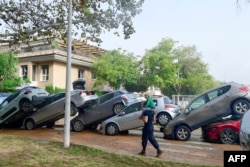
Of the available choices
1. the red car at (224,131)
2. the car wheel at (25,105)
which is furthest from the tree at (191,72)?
the red car at (224,131)

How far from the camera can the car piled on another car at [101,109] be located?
14.9 m

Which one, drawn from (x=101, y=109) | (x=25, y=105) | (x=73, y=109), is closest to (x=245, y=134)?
(x=101, y=109)

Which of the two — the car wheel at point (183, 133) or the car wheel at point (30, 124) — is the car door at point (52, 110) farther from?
the car wheel at point (183, 133)

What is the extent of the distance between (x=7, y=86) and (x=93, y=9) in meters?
21.6

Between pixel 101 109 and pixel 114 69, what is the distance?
23173 millimetres

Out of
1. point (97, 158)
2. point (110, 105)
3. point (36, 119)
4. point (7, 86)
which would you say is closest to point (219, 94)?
point (110, 105)

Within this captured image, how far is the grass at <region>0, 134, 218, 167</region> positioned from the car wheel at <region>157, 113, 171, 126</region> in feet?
21.0

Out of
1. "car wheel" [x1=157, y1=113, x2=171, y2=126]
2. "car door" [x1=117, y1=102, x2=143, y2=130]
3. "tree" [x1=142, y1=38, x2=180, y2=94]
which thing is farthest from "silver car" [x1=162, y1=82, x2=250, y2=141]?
"tree" [x1=142, y1=38, x2=180, y2=94]

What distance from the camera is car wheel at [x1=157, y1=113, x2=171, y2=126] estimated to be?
14.5 meters

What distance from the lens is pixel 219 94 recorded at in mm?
12648

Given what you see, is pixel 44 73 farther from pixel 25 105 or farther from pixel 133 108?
pixel 133 108

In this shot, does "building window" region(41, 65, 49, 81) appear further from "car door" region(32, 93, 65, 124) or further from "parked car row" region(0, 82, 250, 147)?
"car door" region(32, 93, 65, 124)

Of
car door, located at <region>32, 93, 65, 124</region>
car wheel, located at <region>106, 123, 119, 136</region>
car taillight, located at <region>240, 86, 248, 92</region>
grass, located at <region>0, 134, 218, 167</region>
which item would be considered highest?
car taillight, located at <region>240, 86, 248, 92</region>

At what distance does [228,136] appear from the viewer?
12172 mm
